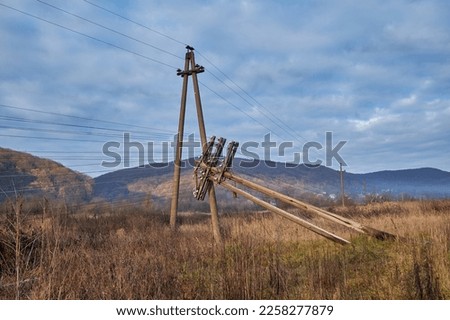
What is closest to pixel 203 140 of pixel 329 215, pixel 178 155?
pixel 178 155

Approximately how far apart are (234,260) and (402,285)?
2.46m

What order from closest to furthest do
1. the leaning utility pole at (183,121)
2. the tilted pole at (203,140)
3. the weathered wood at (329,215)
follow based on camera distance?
1. the weathered wood at (329,215)
2. the tilted pole at (203,140)
3. the leaning utility pole at (183,121)

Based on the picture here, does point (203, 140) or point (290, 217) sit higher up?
point (203, 140)

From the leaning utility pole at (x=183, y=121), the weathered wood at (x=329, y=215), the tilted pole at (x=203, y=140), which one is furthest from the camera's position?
the leaning utility pole at (x=183, y=121)

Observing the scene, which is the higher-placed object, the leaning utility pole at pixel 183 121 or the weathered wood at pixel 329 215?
the leaning utility pole at pixel 183 121

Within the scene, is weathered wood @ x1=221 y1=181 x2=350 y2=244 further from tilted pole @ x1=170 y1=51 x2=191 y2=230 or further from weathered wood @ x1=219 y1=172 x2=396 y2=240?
tilted pole @ x1=170 y1=51 x2=191 y2=230

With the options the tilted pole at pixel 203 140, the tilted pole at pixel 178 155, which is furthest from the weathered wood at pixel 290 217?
the tilted pole at pixel 178 155

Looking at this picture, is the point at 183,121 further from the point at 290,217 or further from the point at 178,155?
the point at 290,217

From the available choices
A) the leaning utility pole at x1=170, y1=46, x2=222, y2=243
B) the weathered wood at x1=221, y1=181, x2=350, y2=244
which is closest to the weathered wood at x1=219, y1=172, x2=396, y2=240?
the weathered wood at x1=221, y1=181, x2=350, y2=244

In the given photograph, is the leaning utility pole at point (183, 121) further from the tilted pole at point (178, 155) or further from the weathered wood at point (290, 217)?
the weathered wood at point (290, 217)

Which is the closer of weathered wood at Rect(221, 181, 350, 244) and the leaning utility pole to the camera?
weathered wood at Rect(221, 181, 350, 244)

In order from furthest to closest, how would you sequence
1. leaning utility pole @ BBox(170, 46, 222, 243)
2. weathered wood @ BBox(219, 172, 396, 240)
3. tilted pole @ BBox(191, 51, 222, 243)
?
leaning utility pole @ BBox(170, 46, 222, 243), tilted pole @ BBox(191, 51, 222, 243), weathered wood @ BBox(219, 172, 396, 240)

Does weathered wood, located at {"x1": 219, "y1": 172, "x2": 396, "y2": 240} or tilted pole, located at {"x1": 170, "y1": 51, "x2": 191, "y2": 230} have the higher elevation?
tilted pole, located at {"x1": 170, "y1": 51, "x2": 191, "y2": 230}
